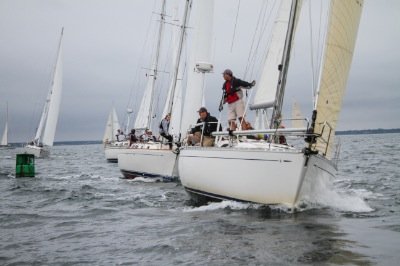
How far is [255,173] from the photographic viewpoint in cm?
799

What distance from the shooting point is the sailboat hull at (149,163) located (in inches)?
675

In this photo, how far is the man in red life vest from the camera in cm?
1014

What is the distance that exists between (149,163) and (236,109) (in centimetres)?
835

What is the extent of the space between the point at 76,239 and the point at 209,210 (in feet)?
10.5

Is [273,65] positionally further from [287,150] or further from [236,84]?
[287,150]

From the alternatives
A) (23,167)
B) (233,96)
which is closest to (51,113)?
(23,167)

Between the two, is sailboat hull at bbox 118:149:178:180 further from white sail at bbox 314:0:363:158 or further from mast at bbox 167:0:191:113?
white sail at bbox 314:0:363:158

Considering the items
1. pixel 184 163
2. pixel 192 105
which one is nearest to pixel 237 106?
pixel 184 163

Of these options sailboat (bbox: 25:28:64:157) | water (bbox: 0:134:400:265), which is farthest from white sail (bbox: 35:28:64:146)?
water (bbox: 0:134:400:265)

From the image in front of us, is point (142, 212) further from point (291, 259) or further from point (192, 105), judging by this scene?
point (192, 105)

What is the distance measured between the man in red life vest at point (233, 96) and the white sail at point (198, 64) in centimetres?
482

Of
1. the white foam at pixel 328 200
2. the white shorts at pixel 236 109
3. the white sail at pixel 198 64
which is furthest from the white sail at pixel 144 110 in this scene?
the white foam at pixel 328 200

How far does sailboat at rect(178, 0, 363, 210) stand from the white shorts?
2.01ft

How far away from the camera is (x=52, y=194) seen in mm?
13141
